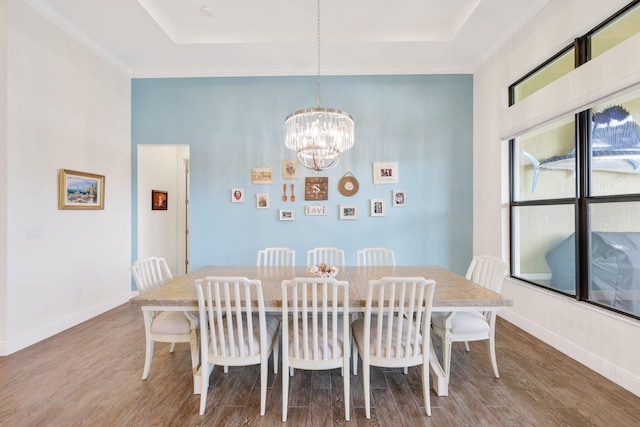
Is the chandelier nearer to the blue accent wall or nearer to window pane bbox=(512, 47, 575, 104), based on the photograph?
the blue accent wall

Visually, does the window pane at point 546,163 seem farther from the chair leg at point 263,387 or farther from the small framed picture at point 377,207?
the chair leg at point 263,387

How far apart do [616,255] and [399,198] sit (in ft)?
7.38

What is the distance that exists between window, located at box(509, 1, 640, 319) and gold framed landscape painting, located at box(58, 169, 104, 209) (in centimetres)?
516

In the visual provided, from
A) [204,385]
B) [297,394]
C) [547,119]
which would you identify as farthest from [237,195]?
[547,119]

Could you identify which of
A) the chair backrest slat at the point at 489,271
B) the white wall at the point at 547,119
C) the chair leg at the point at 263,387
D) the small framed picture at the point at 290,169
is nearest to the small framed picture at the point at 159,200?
the small framed picture at the point at 290,169

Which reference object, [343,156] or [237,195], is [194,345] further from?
[343,156]

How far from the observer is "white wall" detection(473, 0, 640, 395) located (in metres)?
2.12

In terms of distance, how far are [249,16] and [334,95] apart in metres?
1.44

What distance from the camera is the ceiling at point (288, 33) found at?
3016mm

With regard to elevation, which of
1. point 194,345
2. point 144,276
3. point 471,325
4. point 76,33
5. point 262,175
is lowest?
point 194,345

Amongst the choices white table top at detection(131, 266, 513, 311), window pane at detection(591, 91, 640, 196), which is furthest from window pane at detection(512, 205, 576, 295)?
white table top at detection(131, 266, 513, 311)

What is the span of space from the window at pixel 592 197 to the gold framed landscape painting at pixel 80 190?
5.16 meters

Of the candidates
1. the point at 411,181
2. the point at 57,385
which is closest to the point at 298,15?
the point at 411,181

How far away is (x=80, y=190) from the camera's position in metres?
3.31
